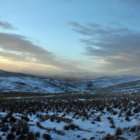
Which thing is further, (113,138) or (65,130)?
(65,130)

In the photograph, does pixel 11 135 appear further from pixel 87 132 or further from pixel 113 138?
pixel 113 138

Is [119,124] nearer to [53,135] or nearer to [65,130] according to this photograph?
[65,130]

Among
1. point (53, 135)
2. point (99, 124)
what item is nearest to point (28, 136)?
point (53, 135)

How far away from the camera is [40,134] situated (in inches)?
318

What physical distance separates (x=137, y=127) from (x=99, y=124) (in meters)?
2.39

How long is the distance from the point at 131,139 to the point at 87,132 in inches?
92.2

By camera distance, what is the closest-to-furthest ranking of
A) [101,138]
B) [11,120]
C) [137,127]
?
[101,138]
[137,127]
[11,120]

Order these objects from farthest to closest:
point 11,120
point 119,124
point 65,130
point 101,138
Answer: point 11,120, point 119,124, point 65,130, point 101,138

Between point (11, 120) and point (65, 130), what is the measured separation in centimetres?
383

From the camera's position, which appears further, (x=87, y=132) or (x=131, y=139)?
(x=87, y=132)

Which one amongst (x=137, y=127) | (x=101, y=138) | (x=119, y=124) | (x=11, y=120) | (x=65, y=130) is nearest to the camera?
(x=101, y=138)

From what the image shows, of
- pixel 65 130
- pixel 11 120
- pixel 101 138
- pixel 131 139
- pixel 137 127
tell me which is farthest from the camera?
pixel 11 120

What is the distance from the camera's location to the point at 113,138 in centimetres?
748

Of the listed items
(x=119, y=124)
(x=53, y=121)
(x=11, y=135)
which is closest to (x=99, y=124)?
(x=119, y=124)
